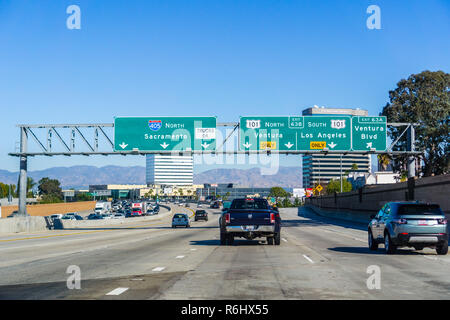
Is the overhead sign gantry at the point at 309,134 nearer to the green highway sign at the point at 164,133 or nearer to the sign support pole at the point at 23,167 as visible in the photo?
the green highway sign at the point at 164,133

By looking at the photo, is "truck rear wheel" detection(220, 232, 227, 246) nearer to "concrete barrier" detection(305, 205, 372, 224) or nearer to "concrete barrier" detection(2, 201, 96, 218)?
"concrete barrier" detection(305, 205, 372, 224)

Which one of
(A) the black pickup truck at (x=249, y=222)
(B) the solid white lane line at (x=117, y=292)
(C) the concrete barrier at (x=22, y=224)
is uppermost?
(A) the black pickup truck at (x=249, y=222)

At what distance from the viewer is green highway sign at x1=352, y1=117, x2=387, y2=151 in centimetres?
4172

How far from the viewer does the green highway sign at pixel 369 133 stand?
41719 mm

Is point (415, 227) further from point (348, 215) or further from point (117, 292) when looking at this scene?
point (348, 215)

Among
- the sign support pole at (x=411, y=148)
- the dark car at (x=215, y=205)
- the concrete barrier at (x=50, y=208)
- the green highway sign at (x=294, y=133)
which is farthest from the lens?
the dark car at (x=215, y=205)

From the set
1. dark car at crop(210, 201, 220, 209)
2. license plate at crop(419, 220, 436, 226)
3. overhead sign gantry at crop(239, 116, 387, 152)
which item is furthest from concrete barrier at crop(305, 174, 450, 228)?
dark car at crop(210, 201, 220, 209)

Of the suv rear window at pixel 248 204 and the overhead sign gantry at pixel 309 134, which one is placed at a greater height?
the overhead sign gantry at pixel 309 134

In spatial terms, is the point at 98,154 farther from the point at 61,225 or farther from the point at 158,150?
the point at 61,225

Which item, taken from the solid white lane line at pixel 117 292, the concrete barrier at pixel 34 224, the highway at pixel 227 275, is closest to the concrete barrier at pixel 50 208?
the concrete barrier at pixel 34 224

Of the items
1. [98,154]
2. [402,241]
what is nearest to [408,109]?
[98,154]

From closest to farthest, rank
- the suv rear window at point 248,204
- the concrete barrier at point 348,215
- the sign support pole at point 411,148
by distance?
the suv rear window at point 248,204, the sign support pole at point 411,148, the concrete barrier at point 348,215

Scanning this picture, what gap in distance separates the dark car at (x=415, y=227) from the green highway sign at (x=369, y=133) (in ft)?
75.4
